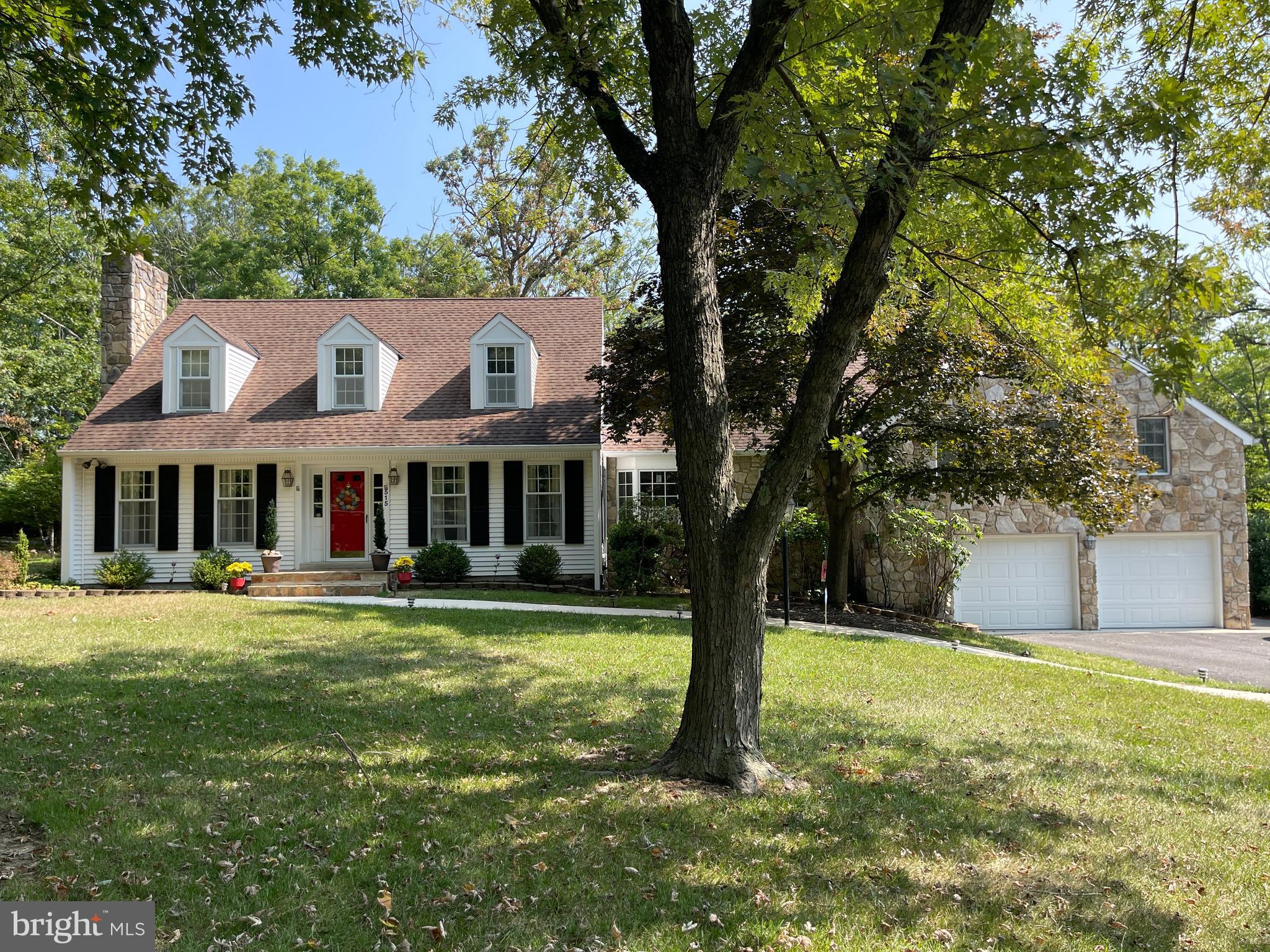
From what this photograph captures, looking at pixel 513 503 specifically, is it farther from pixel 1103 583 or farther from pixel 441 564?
pixel 1103 583

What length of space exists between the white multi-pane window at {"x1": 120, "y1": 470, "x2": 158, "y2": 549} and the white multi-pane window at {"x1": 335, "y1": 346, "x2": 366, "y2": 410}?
4108 mm

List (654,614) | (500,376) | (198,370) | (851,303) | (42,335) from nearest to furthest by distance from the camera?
(851,303)
(654,614)
(198,370)
(500,376)
(42,335)

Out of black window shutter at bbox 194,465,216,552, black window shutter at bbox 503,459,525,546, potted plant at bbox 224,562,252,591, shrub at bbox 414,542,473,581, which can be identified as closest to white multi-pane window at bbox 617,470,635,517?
black window shutter at bbox 503,459,525,546

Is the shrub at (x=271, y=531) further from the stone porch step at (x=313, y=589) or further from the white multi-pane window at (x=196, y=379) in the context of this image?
the white multi-pane window at (x=196, y=379)

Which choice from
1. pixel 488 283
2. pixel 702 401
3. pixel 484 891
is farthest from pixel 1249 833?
pixel 488 283

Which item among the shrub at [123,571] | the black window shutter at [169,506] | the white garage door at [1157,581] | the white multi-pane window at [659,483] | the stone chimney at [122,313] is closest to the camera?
the shrub at [123,571]

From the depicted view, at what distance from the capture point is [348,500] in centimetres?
1750

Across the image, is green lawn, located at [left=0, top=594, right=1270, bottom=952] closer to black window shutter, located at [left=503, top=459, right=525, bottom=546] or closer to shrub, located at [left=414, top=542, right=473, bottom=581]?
shrub, located at [left=414, top=542, right=473, bottom=581]

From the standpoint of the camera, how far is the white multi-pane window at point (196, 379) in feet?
56.8

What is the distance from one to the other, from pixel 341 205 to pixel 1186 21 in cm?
2732

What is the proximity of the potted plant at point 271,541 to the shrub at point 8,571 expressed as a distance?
419cm

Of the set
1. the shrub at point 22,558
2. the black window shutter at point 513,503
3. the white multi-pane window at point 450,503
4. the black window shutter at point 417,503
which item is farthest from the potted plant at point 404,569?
the shrub at point 22,558

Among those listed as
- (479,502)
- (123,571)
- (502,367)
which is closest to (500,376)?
(502,367)

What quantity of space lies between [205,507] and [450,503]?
16.4ft
